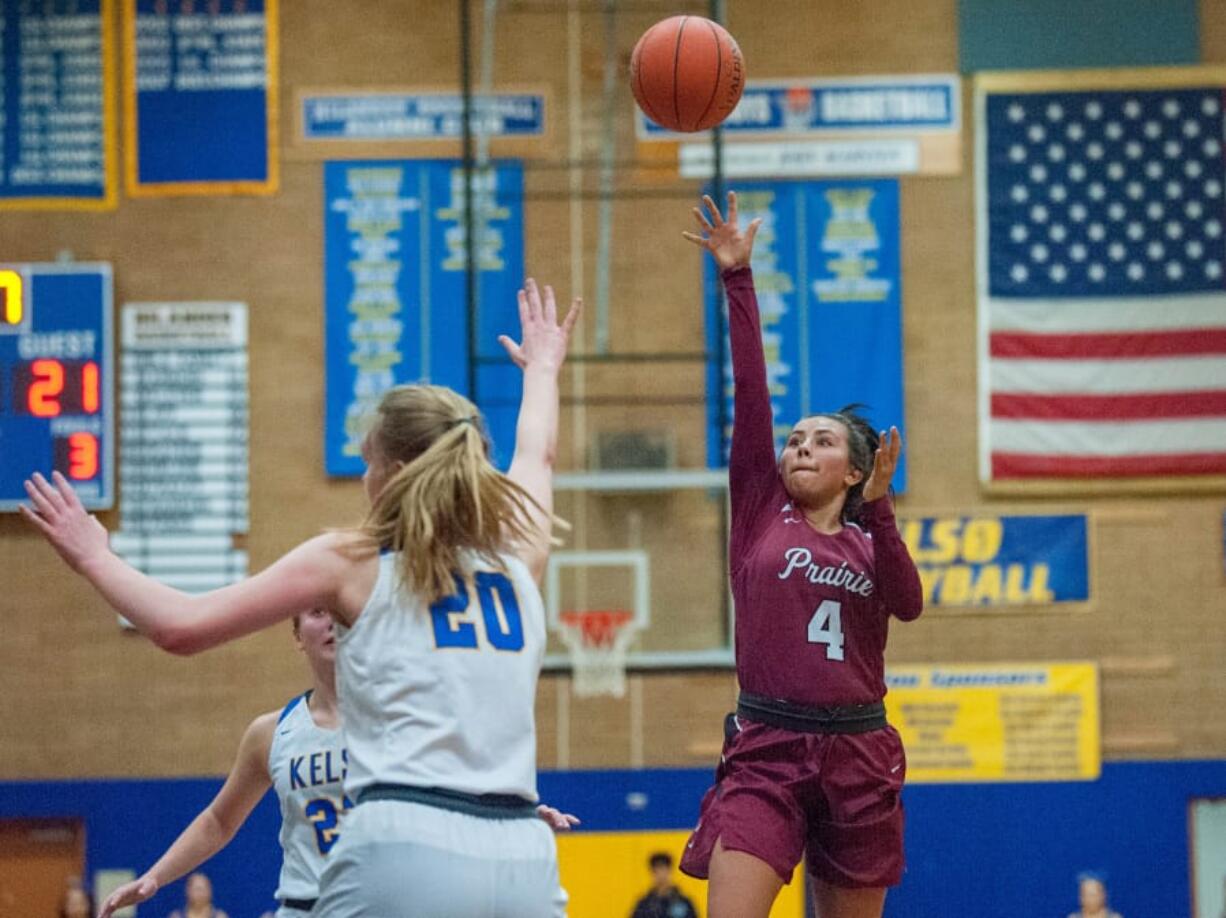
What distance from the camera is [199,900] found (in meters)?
10.4

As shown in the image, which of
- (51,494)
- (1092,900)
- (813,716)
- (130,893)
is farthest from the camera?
(1092,900)

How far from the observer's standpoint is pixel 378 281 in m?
11.1

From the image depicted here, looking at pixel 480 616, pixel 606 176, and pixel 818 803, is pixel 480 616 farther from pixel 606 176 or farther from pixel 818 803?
pixel 606 176

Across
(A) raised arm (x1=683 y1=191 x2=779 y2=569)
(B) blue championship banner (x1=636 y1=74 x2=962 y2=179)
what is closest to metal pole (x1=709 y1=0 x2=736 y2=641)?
(B) blue championship banner (x1=636 y1=74 x2=962 y2=179)

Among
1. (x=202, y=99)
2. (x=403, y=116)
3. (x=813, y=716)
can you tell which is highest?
(x=202, y=99)

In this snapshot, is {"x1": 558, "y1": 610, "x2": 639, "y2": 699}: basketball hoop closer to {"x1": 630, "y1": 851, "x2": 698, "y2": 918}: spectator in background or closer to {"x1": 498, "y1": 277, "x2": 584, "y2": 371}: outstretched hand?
{"x1": 630, "y1": 851, "x2": 698, "y2": 918}: spectator in background

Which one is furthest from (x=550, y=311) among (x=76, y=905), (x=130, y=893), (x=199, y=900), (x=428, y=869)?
(x=76, y=905)

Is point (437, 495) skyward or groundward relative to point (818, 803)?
skyward

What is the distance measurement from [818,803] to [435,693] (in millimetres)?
2047

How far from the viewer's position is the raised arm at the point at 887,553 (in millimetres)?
4461

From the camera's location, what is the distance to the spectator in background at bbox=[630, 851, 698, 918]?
398 inches

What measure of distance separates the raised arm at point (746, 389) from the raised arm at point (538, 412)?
3.94 ft

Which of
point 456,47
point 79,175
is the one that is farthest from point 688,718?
point 79,175

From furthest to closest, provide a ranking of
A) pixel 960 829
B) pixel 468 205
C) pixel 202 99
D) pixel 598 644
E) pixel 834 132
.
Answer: pixel 202 99 → pixel 834 132 → pixel 960 829 → pixel 468 205 → pixel 598 644
